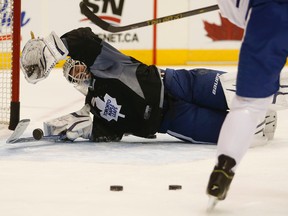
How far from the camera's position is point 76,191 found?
94.3 inches

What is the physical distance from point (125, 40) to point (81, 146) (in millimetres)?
4142

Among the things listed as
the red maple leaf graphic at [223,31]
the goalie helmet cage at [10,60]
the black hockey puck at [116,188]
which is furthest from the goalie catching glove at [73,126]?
the red maple leaf graphic at [223,31]

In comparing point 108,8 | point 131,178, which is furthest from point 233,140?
point 108,8

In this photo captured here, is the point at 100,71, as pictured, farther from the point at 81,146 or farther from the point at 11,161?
the point at 11,161

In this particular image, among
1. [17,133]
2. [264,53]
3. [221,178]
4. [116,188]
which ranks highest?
[264,53]

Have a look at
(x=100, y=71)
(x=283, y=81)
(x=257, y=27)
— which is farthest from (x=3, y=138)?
(x=257, y=27)

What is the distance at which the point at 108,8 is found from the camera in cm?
728

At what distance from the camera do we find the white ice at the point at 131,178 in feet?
Result: 7.14

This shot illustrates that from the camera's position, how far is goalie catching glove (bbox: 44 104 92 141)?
11.1ft

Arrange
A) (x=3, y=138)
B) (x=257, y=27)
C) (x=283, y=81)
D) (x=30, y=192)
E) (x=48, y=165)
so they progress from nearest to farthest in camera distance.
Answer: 1. (x=257, y=27)
2. (x=30, y=192)
3. (x=48, y=165)
4. (x=283, y=81)
5. (x=3, y=138)

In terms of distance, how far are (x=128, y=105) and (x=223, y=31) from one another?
4269mm

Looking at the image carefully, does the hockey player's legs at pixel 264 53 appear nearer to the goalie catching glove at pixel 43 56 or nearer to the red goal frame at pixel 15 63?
the goalie catching glove at pixel 43 56

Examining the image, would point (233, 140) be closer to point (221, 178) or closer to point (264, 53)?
point (221, 178)

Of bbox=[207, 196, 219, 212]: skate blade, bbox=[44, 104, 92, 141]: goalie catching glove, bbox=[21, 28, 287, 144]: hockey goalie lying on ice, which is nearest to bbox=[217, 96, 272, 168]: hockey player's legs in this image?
bbox=[207, 196, 219, 212]: skate blade
